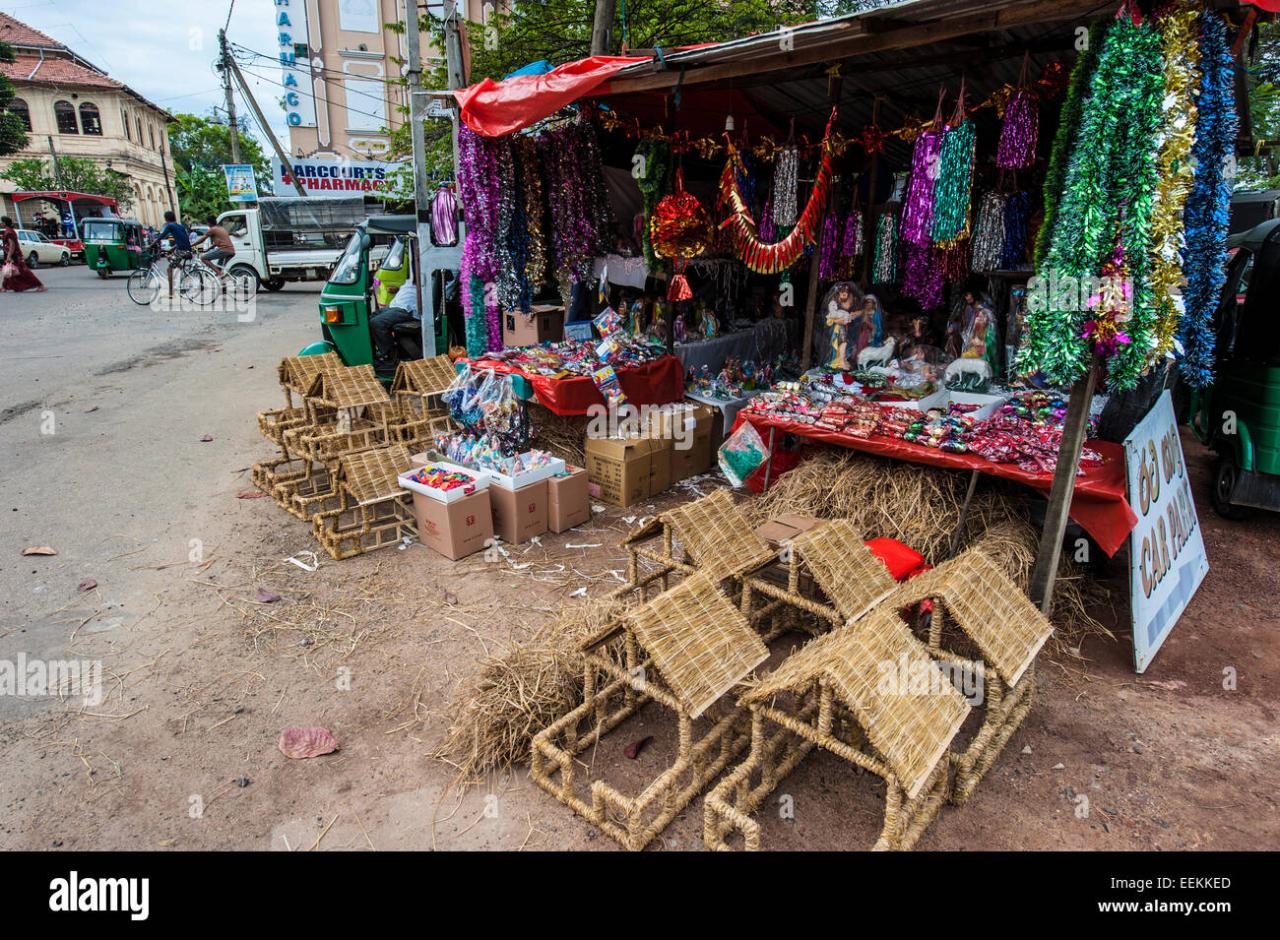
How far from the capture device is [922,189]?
5051 millimetres

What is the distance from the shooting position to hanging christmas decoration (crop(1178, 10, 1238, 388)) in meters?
3.10

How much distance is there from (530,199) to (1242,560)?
6291mm

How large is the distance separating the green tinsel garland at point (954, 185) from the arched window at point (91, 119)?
4634cm

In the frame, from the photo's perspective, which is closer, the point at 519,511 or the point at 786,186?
the point at 519,511

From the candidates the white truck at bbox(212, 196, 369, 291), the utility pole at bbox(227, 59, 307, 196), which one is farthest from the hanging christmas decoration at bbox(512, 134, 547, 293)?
the utility pole at bbox(227, 59, 307, 196)

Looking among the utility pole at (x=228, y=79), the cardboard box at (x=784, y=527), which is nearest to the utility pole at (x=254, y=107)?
the utility pole at (x=228, y=79)

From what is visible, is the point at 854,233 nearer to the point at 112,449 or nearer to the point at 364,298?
the point at 364,298

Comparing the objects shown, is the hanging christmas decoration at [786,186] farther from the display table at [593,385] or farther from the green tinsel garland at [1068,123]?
the green tinsel garland at [1068,123]

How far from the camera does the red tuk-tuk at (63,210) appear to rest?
3061 centimetres

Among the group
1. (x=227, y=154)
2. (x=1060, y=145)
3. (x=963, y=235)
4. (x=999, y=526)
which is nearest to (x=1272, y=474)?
(x=999, y=526)

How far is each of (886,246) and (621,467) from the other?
9.35 feet

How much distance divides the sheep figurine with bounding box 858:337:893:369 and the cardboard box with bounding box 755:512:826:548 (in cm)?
222

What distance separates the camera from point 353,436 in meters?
6.25

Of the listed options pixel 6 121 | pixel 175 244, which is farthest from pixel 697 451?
pixel 6 121
